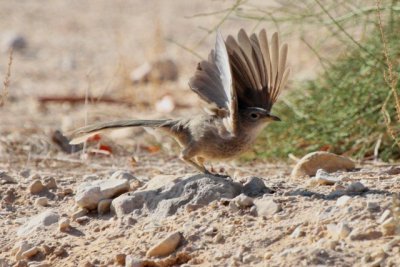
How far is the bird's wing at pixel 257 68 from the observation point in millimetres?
4656

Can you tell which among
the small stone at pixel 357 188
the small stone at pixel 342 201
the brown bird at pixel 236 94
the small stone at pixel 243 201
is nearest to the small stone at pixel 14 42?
the brown bird at pixel 236 94

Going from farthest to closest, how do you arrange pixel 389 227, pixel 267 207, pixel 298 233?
pixel 267 207, pixel 298 233, pixel 389 227

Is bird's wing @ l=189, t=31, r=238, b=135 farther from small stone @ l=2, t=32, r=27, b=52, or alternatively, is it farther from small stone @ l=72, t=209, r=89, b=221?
small stone @ l=2, t=32, r=27, b=52

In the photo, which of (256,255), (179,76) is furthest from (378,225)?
(179,76)

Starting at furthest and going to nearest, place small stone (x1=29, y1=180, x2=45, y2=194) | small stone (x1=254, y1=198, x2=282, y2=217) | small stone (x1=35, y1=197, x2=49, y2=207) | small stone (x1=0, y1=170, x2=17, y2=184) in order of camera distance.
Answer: small stone (x1=0, y1=170, x2=17, y2=184), small stone (x1=29, y1=180, x2=45, y2=194), small stone (x1=35, y1=197, x2=49, y2=207), small stone (x1=254, y1=198, x2=282, y2=217)

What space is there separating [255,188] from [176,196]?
1.16 ft

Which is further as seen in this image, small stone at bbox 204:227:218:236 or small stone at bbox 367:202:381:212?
small stone at bbox 204:227:218:236

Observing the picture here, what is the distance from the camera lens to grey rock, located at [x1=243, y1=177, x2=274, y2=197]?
450 centimetres

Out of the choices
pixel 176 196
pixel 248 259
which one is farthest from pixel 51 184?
pixel 248 259

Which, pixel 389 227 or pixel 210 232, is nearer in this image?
pixel 389 227

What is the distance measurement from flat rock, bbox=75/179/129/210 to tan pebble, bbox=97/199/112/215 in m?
0.02

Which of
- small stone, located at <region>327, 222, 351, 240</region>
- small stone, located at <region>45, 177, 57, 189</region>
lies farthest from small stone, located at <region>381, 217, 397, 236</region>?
small stone, located at <region>45, 177, 57, 189</region>

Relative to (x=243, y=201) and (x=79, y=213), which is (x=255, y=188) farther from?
(x=79, y=213)

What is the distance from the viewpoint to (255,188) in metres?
4.53
